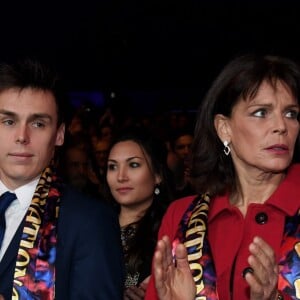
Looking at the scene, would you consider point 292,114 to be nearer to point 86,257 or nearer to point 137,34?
point 86,257

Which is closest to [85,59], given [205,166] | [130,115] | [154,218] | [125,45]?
[125,45]

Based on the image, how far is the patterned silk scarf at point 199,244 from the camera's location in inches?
93.9

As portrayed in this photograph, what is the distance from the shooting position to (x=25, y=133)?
8.02 feet

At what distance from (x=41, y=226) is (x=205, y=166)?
0.69m

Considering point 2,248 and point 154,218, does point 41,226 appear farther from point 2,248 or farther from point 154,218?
point 154,218

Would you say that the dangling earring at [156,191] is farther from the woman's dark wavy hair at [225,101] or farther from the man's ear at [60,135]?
the man's ear at [60,135]

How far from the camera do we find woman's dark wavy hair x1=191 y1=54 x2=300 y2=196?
2.53m

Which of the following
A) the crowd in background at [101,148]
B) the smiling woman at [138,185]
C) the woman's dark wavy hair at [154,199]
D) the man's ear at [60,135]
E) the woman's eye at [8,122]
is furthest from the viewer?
the crowd in background at [101,148]

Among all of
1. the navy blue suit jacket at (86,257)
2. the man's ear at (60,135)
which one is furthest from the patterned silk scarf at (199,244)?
the man's ear at (60,135)

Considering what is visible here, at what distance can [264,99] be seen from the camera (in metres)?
2.48

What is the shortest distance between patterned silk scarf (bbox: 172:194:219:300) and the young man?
254mm

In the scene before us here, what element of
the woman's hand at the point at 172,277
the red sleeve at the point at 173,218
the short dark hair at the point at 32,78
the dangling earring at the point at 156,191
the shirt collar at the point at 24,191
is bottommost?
the woman's hand at the point at 172,277

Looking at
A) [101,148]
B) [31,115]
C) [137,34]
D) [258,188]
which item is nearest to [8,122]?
[31,115]

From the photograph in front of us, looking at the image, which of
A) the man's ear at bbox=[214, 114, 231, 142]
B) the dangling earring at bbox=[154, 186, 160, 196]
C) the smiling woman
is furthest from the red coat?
the dangling earring at bbox=[154, 186, 160, 196]
